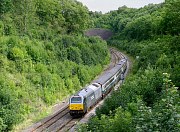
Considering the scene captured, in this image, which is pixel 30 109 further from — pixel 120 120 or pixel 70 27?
pixel 70 27

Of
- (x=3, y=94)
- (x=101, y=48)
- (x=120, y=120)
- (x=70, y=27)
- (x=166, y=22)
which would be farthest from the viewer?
(x=101, y=48)

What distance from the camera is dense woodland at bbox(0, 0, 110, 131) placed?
3197 centimetres

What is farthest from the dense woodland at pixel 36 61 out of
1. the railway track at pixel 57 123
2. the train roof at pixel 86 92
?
the train roof at pixel 86 92

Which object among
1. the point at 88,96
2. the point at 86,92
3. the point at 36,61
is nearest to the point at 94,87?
the point at 86,92

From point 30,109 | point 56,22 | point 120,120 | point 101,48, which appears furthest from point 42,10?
point 120,120

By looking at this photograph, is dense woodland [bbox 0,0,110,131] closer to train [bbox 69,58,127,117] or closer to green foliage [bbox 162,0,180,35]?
train [bbox 69,58,127,117]

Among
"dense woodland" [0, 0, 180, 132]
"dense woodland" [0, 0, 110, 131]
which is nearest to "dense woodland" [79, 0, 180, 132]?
"dense woodland" [0, 0, 180, 132]

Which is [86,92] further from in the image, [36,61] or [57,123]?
[36,61]

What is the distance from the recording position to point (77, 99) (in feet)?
108

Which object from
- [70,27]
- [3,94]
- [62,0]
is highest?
[62,0]

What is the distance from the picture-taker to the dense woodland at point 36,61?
3197 centimetres

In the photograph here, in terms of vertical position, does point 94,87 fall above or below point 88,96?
above

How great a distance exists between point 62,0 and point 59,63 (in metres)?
28.6

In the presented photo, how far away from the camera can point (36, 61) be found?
40.8 meters
